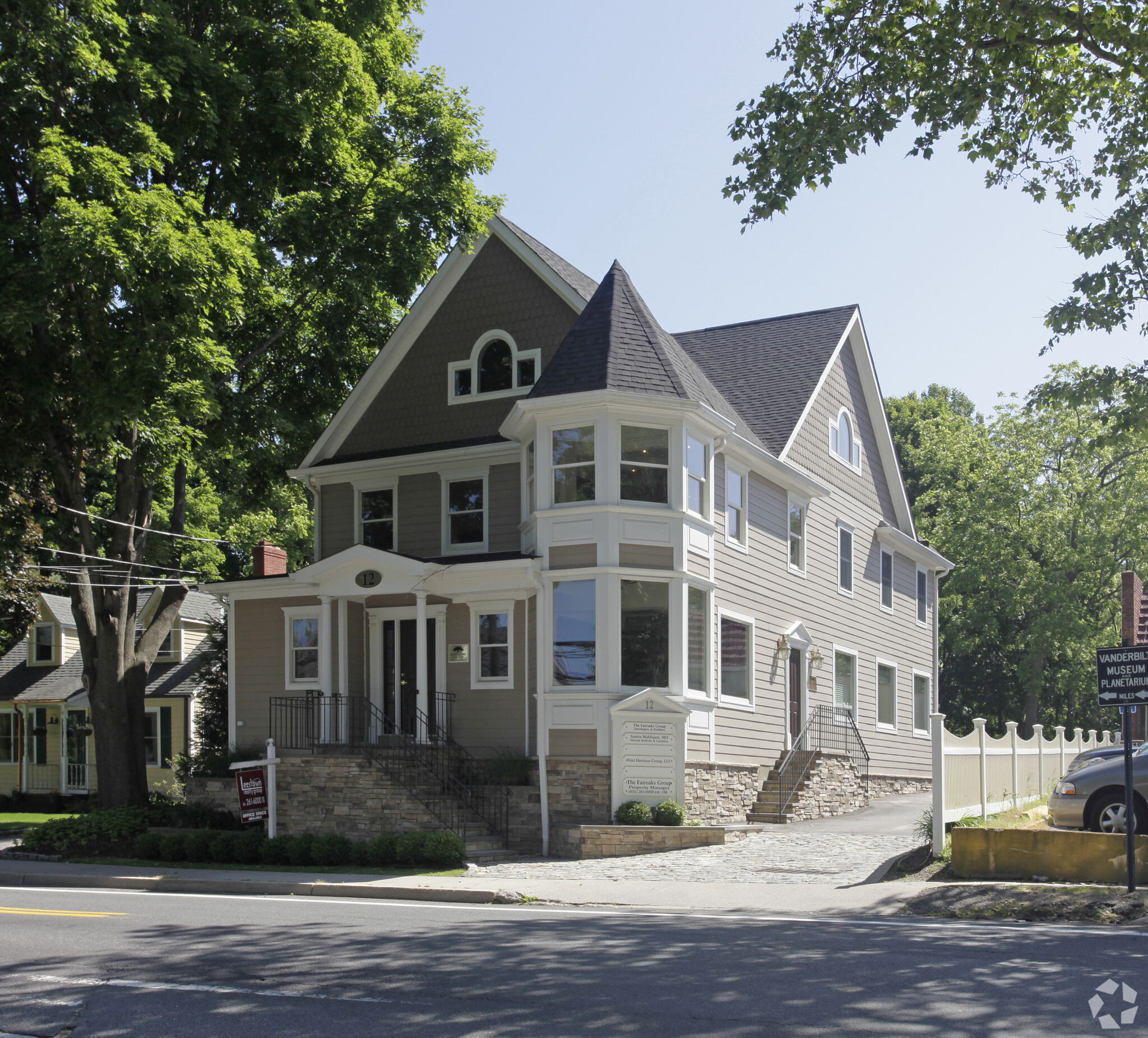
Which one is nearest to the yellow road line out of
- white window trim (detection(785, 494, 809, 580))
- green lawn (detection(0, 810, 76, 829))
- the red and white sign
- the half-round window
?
the red and white sign

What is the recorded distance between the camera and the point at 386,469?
23.6 meters

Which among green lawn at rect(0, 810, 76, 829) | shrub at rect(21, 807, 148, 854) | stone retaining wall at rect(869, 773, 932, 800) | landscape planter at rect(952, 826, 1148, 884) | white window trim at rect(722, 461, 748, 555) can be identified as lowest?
green lawn at rect(0, 810, 76, 829)

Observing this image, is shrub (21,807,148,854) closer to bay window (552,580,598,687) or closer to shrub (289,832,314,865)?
shrub (289,832,314,865)

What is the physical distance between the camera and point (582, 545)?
19016 millimetres

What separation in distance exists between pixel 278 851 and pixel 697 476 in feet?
29.1

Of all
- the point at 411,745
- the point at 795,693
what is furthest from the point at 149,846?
the point at 795,693

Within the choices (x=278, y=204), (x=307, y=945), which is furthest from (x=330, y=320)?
(x=307, y=945)

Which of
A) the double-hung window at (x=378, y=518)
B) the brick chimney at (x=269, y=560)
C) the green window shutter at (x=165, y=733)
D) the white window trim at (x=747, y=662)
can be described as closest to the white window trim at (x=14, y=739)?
the green window shutter at (x=165, y=733)

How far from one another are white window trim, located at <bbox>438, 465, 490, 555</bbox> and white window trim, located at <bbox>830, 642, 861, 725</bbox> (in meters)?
8.91

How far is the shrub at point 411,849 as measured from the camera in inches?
615

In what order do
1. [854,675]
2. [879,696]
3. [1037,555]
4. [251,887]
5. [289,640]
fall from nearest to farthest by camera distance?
[251,887] < [289,640] < [854,675] < [879,696] < [1037,555]

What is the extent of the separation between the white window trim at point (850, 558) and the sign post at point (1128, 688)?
15.0m

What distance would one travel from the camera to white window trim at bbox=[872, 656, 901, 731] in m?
28.6

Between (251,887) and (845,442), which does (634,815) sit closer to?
(251,887)
